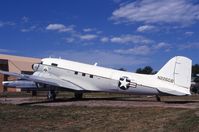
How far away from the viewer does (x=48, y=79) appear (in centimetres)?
3167

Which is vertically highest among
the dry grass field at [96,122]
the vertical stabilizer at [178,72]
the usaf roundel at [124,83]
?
the vertical stabilizer at [178,72]

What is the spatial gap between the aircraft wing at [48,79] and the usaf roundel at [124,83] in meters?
3.81

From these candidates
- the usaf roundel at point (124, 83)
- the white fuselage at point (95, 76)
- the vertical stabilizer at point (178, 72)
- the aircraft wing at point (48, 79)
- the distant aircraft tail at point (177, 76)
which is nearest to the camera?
the distant aircraft tail at point (177, 76)

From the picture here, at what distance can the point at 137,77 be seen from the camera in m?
29.1

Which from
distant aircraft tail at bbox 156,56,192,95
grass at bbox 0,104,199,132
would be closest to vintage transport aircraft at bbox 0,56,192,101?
distant aircraft tail at bbox 156,56,192,95

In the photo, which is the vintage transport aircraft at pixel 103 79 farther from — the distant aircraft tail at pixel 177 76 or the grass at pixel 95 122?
the grass at pixel 95 122

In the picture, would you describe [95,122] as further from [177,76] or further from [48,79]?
[48,79]

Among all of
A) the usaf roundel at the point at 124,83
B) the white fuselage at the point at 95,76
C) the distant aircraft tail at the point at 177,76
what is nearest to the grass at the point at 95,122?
the distant aircraft tail at the point at 177,76

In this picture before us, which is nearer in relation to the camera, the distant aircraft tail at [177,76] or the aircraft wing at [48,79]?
Answer: the distant aircraft tail at [177,76]

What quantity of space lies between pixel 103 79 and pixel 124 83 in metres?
1.96

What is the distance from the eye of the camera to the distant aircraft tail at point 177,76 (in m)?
27.5

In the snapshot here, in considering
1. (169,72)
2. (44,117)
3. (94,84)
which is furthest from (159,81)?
(44,117)

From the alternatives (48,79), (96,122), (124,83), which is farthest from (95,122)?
(48,79)

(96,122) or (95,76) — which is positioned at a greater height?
(95,76)
